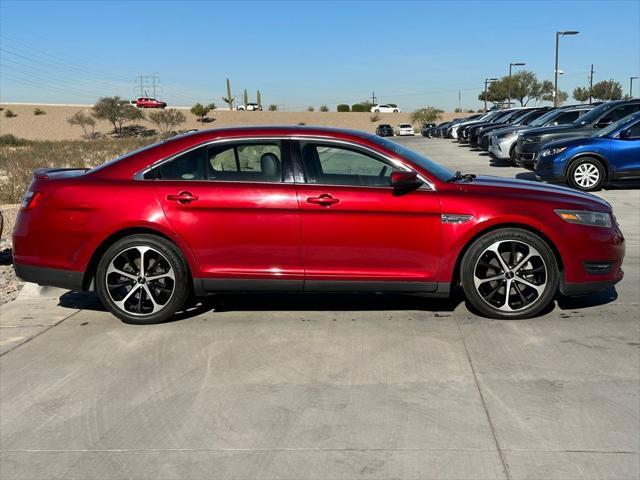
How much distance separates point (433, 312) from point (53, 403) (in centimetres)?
316

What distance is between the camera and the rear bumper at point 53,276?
5.52 m

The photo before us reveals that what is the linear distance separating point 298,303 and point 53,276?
7.02 feet

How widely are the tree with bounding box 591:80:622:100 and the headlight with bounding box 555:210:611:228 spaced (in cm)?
8442

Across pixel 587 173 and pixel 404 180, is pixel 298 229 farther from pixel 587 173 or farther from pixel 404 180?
pixel 587 173

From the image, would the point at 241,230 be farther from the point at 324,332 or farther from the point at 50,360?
the point at 50,360

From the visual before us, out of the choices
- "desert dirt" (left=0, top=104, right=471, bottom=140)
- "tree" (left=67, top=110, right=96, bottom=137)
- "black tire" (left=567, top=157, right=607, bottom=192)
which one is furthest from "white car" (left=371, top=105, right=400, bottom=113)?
"black tire" (left=567, top=157, right=607, bottom=192)

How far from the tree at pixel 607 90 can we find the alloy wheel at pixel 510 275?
84.9m

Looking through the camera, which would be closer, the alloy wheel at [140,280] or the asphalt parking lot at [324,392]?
the asphalt parking lot at [324,392]

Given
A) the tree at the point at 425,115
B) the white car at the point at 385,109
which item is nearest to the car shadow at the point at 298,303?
the tree at the point at 425,115

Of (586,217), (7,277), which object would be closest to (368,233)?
(586,217)

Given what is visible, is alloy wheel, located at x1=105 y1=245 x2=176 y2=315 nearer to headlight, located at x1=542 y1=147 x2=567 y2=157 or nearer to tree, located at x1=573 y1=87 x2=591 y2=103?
headlight, located at x1=542 y1=147 x2=567 y2=157

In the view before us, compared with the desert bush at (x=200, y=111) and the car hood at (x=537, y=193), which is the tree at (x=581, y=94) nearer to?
the desert bush at (x=200, y=111)

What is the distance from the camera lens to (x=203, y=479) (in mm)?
3287

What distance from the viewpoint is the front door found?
5.34m
